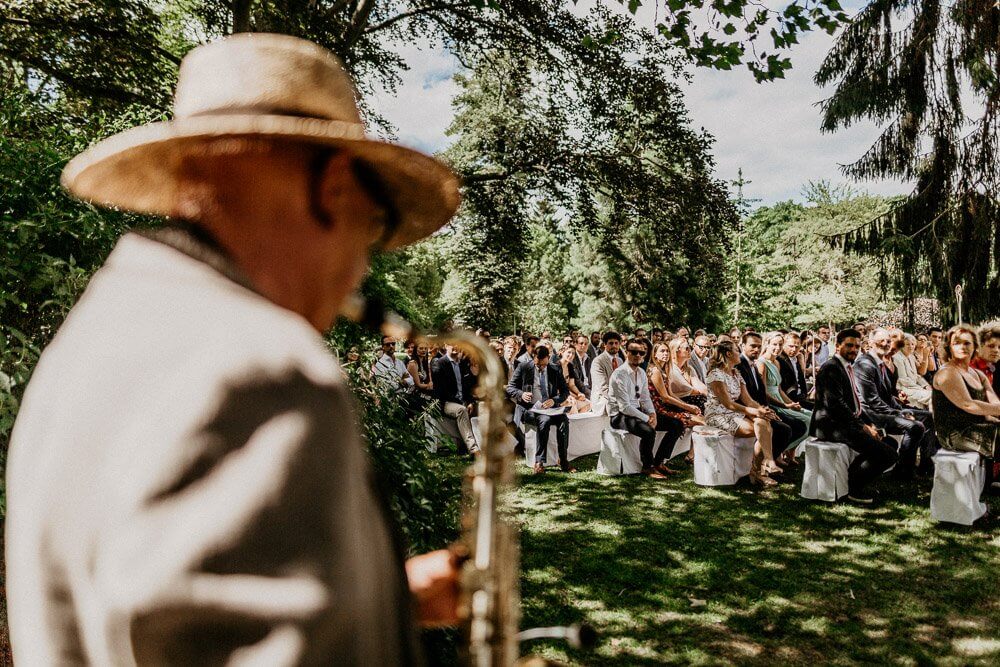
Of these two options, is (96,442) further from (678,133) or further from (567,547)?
(678,133)

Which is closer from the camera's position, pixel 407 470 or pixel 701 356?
pixel 407 470

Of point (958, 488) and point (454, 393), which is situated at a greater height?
point (454, 393)

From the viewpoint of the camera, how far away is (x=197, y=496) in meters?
0.65

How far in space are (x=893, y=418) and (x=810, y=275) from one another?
38418mm

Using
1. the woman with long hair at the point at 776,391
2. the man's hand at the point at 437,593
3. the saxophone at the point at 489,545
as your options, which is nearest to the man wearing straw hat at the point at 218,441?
the saxophone at the point at 489,545

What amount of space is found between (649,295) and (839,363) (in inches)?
1287

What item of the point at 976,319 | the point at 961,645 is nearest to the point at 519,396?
the point at 961,645

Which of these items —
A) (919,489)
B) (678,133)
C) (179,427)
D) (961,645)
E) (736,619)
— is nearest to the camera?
(179,427)

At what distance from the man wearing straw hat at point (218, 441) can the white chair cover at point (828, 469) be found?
8.04 metres

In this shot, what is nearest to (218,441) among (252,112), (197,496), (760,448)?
(197,496)

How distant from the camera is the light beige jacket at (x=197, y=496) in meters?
0.64

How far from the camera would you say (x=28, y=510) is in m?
0.77

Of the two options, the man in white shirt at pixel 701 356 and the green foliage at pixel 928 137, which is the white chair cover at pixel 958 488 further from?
the green foliage at pixel 928 137

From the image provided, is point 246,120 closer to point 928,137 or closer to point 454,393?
point 454,393
